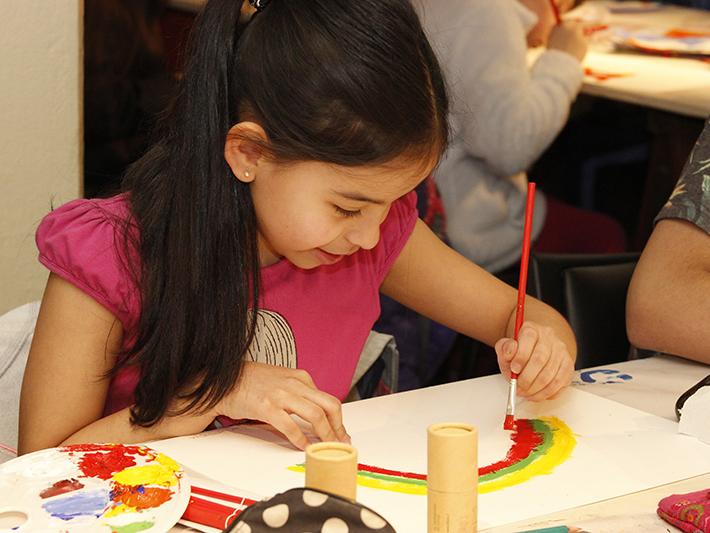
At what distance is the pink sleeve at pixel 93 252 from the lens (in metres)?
1.27

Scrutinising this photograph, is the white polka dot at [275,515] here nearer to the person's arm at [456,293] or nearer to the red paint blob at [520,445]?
the red paint blob at [520,445]

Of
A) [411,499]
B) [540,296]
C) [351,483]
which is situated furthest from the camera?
[540,296]

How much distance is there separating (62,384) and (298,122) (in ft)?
1.29

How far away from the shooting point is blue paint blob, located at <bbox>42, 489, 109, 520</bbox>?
982 mm

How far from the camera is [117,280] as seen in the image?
1281 millimetres

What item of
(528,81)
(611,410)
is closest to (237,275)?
(611,410)

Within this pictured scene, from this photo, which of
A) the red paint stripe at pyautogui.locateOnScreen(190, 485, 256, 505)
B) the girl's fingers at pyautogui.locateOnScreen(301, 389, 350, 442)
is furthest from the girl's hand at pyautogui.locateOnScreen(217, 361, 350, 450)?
the red paint stripe at pyautogui.locateOnScreen(190, 485, 256, 505)

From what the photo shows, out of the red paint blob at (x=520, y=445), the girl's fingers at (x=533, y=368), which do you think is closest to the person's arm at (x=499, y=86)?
the girl's fingers at (x=533, y=368)

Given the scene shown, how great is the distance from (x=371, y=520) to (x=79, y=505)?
1.01ft

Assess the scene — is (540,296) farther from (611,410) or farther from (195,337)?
(195,337)

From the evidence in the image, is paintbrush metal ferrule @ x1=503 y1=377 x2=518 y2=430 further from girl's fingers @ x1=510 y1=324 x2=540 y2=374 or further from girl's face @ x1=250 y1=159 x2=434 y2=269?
girl's face @ x1=250 y1=159 x2=434 y2=269

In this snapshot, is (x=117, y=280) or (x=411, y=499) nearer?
(x=411, y=499)

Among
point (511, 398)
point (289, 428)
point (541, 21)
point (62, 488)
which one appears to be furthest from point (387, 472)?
point (541, 21)

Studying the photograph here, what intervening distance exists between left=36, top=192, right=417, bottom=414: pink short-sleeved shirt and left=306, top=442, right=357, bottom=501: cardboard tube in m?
0.54
